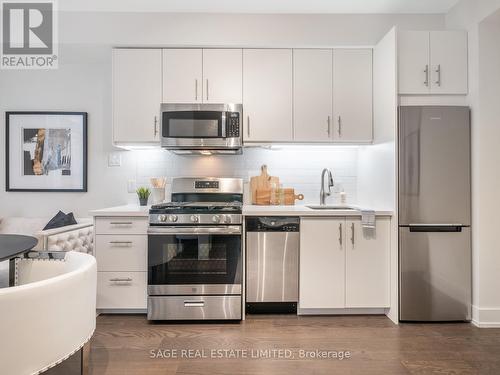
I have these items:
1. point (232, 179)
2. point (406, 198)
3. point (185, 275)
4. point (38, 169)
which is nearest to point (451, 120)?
point (406, 198)

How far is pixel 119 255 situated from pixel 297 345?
151 cm

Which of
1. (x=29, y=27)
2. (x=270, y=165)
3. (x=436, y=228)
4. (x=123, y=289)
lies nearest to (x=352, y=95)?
(x=270, y=165)

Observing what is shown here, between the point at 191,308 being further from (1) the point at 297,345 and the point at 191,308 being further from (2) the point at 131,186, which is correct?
(2) the point at 131,186

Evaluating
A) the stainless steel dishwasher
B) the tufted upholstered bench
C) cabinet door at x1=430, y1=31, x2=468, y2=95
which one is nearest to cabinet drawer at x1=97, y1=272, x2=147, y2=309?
the tufted upholstered bench

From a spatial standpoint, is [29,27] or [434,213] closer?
[434,213]

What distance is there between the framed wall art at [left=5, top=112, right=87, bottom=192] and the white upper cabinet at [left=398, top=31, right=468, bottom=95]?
2.98 metres

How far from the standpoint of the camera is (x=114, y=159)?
323cm

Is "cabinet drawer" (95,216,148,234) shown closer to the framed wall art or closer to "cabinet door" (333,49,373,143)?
the framed wall art

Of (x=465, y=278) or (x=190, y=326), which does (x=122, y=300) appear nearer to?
(x=190, y=326)

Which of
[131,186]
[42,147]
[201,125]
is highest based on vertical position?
[201,125]

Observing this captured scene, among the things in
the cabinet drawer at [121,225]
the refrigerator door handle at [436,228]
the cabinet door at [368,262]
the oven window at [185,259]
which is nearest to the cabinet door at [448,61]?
the refrigerator door handle at [436,228]

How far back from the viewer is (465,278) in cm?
248

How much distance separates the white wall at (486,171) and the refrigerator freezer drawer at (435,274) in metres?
0.09

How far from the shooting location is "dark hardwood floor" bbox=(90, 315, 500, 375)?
1.89 m
